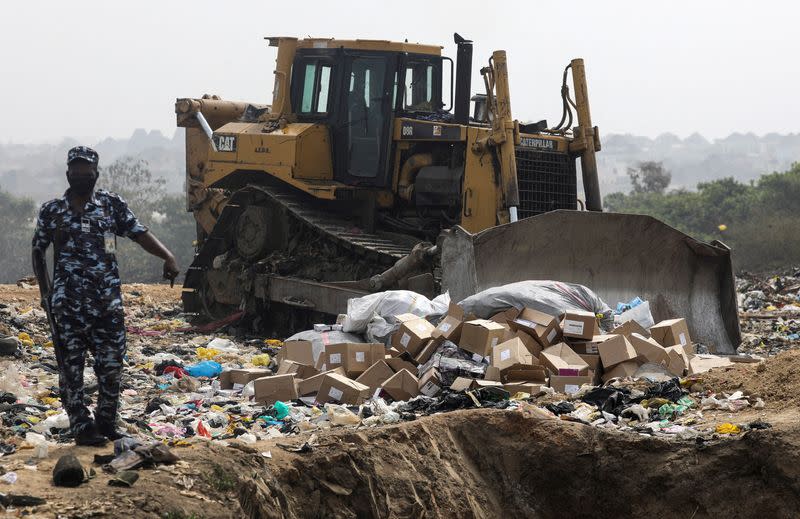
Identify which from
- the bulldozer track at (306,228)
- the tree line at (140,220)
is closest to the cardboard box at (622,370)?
the bulldozer track at (306,228)

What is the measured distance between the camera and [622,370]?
8.23 metres

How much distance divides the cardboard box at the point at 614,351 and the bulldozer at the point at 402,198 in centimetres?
201

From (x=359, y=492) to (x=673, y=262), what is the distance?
19.9ft

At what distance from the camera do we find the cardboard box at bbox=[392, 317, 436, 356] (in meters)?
8.62

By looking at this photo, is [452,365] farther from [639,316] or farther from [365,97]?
[365,97]

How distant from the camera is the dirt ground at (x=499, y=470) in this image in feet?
17.3

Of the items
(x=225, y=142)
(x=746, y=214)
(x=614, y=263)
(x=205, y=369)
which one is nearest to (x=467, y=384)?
(x=205, y=369)

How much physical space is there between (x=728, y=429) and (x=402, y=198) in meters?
6.33

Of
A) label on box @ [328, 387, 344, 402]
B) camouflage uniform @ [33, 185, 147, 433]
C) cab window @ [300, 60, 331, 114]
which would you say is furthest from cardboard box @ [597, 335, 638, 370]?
cab window @ [300, 60, 331, 114]

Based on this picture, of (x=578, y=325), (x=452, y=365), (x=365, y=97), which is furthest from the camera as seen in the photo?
(x=365, y=97)

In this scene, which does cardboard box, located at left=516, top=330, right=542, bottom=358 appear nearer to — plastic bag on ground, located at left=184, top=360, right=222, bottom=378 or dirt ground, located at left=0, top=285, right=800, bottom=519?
dirt ground, located at left=0, top=285, right=800, bottom=519

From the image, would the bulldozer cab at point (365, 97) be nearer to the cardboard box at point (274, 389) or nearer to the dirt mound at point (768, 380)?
the cardboard box at point (274, 389)

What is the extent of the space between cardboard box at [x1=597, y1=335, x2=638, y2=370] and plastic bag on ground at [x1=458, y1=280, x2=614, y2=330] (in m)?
0.75

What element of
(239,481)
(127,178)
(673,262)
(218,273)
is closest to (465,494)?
(239,481)
